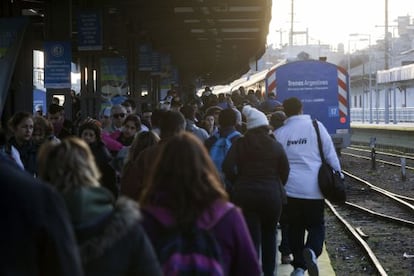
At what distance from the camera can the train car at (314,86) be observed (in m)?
19.2

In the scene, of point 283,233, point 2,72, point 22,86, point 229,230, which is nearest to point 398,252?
point 283,233

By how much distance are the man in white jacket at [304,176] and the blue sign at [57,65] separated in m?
6.48

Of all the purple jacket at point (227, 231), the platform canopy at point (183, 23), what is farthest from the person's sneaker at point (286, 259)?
the platform canopy at point (183, 23)

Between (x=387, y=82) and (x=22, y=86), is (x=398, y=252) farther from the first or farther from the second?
(x=387, y=82)

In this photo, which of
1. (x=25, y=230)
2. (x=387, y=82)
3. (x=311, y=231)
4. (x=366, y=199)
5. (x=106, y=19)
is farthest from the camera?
(x=387, y=82)

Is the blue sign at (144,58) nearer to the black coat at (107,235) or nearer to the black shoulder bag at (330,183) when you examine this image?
the black shoulder bag at (330,183)

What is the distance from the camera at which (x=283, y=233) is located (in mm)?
9047

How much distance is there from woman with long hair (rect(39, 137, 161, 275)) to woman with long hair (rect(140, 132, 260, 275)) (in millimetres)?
297

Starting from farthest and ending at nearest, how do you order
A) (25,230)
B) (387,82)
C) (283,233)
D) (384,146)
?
1. (387,82)
2. (384,146)
3. (283,233)
4. (25,230)

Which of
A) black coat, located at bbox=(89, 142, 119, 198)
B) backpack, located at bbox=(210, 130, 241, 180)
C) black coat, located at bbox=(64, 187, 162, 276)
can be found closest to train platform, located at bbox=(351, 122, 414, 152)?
backpack, located at bbox=(210, 130, 241, 180)

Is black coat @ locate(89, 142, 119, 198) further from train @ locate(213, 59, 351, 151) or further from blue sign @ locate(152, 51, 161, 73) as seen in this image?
blue sign @ locate(152, 51, 161, 73)

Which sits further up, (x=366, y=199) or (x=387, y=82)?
(x=387, y=82)

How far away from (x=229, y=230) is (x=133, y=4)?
1504 centimetres

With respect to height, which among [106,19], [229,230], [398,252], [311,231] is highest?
[106,19]
